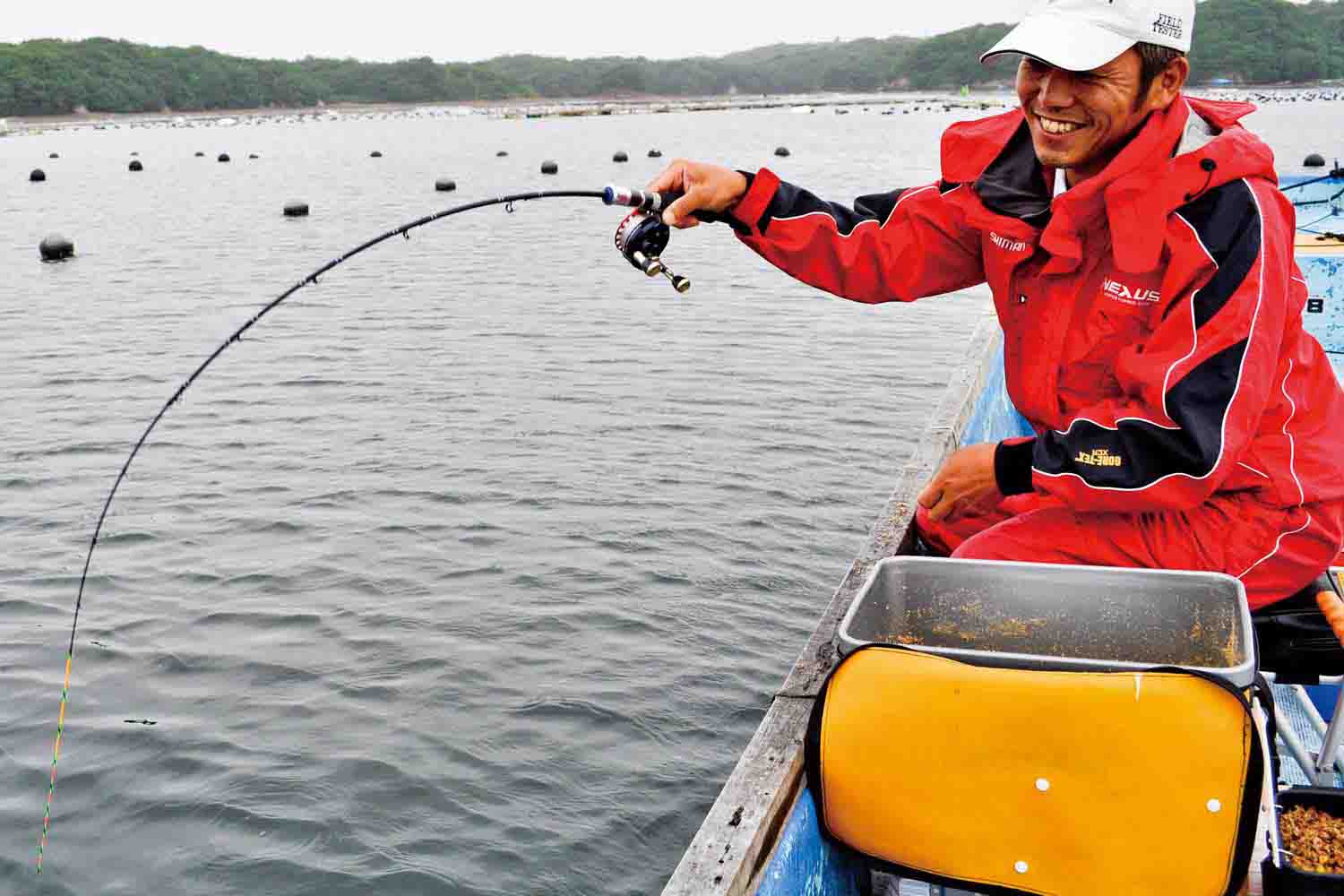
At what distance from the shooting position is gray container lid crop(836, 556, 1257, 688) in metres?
2.85

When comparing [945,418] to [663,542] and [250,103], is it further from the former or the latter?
[250,103]

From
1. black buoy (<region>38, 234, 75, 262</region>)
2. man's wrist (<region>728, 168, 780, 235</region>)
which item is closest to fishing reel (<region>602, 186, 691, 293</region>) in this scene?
man's wrist (<region>728, 168, 780, 235</region>)

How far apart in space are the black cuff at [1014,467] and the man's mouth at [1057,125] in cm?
77

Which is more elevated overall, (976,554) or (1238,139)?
(1238,139)

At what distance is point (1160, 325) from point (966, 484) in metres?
0.68

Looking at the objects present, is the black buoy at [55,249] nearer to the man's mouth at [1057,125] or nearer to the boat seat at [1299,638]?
the man's mouth at [1057,125]

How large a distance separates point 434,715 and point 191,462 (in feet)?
15.0

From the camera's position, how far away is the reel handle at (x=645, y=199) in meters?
3.60

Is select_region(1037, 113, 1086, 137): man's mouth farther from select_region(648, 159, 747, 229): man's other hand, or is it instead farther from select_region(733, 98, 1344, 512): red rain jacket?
select_region(648, 159, 747, 229): man's other hand

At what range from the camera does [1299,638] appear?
9.89 ft

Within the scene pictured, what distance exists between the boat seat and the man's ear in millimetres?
1227

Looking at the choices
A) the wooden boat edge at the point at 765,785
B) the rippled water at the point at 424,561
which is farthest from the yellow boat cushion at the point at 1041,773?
the rippled water at the point at 424,561

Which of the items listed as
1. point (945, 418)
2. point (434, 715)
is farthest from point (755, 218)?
point (434, 715)

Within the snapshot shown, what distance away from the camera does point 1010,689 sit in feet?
7.98
